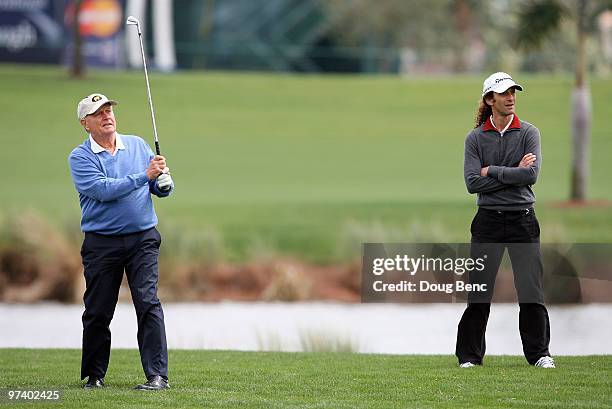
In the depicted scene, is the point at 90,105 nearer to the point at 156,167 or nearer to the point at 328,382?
the point at 156,167

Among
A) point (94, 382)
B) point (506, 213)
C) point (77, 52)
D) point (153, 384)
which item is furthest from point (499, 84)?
point (77, 52)

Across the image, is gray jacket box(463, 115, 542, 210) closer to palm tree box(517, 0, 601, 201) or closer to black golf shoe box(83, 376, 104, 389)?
black golf shoe box(83, 376, 104, 389)

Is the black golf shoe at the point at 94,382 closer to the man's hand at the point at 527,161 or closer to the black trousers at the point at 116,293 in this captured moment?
the black trousers at the point at 116,293

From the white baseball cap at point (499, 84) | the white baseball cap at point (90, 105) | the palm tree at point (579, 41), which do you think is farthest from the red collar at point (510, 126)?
the palm tree at point (579, 41)

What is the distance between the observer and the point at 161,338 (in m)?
7.84

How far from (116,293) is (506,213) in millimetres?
2480

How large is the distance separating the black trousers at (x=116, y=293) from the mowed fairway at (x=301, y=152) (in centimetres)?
1209

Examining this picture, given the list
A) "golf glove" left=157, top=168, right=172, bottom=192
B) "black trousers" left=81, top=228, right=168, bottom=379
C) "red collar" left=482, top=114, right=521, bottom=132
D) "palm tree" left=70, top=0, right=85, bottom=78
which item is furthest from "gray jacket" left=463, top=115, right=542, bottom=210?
"palm tree" left=70, top=0, right=85, bottom=78

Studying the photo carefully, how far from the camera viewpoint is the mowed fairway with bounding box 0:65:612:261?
22.6 m

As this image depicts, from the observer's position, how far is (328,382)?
27.1 feet

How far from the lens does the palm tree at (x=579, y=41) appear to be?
2140 cm

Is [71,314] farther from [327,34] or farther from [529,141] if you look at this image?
[327,34]

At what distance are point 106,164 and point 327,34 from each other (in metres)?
34.2

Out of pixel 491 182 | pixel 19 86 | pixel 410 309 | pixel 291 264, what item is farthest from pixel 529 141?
pixel 19 86
